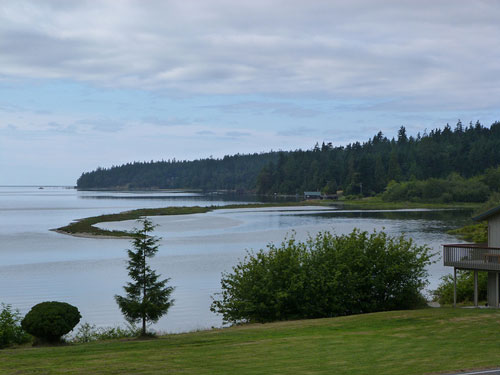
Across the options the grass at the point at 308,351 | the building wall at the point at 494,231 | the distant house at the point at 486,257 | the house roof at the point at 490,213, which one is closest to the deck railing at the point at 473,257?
the distant house at the point at 486,257

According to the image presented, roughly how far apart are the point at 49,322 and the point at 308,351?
35.0 feet

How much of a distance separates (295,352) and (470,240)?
57931mm

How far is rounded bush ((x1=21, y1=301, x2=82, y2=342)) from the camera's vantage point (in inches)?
933

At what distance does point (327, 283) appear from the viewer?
29.0 metres

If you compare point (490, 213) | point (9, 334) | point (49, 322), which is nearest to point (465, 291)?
point (490, 213)

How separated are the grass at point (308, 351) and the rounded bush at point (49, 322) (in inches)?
91.5

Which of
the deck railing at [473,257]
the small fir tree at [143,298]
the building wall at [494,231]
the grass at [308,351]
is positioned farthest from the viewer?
the building wall at [494,231]

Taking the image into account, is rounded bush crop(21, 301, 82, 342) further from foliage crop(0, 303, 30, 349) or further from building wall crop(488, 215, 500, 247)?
building wall crop(488, 215, 500, 247)

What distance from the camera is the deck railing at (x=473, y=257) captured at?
92.9ft

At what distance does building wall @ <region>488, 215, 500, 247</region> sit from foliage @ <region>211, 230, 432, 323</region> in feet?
11.8

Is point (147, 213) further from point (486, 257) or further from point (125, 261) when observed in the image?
point (486, 257)

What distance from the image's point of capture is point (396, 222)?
338 feet

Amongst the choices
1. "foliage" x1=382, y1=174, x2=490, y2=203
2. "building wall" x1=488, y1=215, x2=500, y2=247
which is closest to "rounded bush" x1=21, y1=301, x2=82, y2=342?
"building wall" x1=488, y1=215, x2=500, y2=247

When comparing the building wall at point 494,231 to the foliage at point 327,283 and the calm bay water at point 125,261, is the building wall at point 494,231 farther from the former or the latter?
the calm bay water at point 125,261
